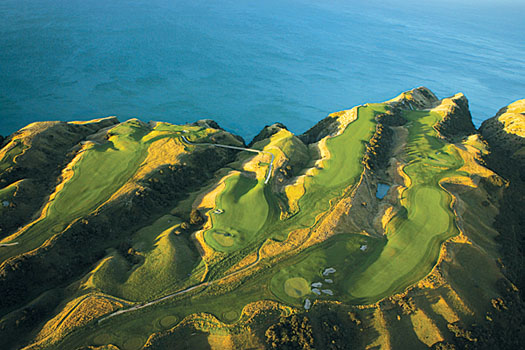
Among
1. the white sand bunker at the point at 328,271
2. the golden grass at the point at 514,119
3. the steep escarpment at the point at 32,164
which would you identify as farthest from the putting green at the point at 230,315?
the golden grass at the point at 514,119

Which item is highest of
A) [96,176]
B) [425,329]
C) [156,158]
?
[156,158]

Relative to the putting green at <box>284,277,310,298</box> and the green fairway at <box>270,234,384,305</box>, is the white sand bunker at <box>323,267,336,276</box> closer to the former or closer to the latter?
the green fairway at <box>270,234,384,305</box>

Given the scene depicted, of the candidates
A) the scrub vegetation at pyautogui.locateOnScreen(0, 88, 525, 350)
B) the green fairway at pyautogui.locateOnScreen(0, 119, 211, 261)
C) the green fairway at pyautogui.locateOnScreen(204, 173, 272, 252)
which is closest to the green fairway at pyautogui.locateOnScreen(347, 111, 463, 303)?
the scrub vegetation at pyautogui.locateOnScreen(0, 88, 525, 350)

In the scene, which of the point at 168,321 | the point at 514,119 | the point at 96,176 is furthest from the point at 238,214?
the point at 514,119

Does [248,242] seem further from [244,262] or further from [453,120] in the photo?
[453,120]

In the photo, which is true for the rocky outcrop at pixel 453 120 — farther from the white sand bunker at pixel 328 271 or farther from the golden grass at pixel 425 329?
the white sand bunker at pixel 328 271

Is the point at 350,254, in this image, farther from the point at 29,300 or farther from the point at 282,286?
the point at 29,300

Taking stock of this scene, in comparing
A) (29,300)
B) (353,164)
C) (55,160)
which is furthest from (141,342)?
(353,164)
